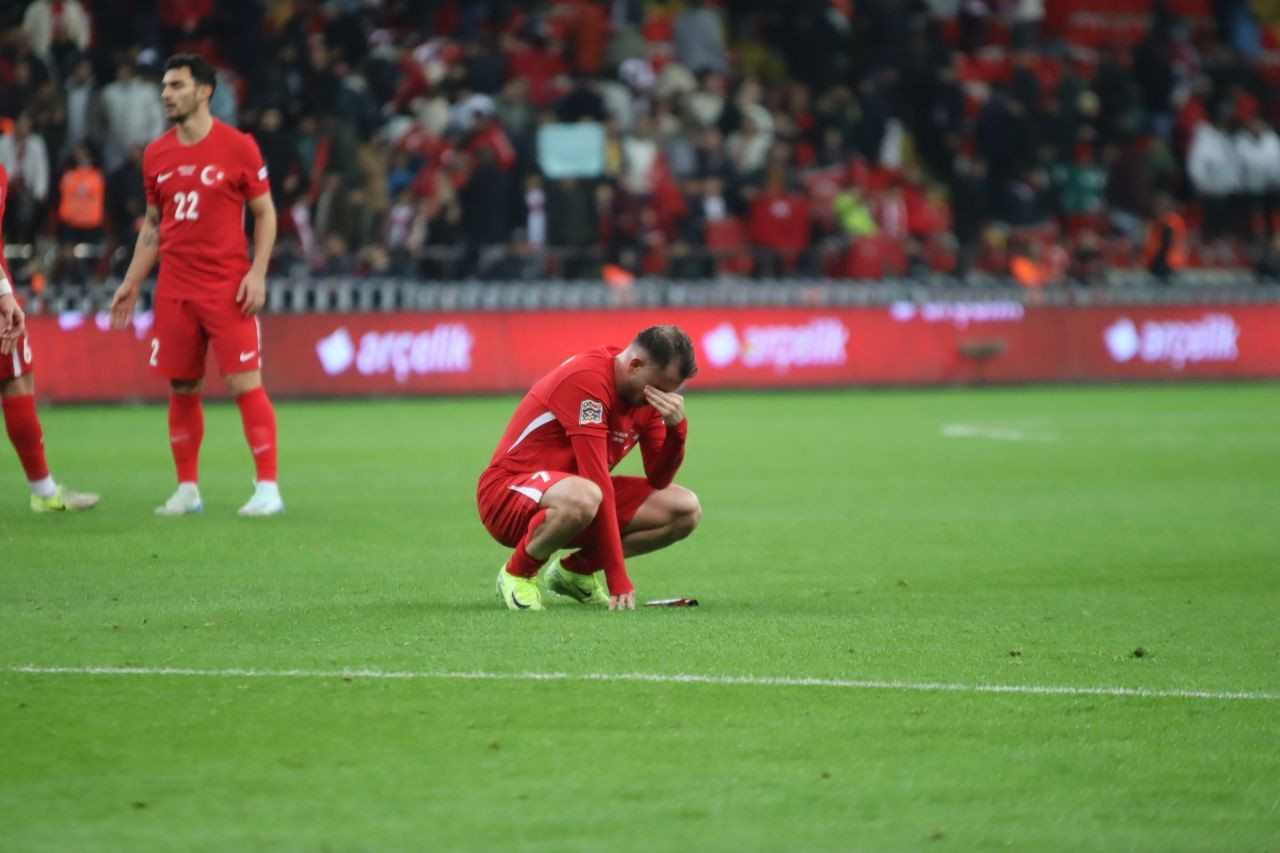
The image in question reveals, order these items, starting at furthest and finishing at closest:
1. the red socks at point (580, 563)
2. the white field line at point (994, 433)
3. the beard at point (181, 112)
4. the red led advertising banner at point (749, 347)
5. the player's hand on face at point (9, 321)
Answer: the red led advertising banner at point (749, 347) → the white field line at point (994, 433) → the beard at point (181, 112) → the player's hand on face at point (9, 321) → the red socks at point (580, 563)

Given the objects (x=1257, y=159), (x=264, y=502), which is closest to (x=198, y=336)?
(x=264, y=502)

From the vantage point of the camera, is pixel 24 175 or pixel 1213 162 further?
pixel 1213 162

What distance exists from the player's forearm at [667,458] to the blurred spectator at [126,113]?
14.0 metres

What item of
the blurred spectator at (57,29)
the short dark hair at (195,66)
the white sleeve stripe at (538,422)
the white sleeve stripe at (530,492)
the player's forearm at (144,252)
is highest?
the blurred spectator at (57,29)

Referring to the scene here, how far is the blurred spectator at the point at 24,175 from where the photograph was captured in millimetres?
19781

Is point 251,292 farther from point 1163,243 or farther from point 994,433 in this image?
point 1163,243

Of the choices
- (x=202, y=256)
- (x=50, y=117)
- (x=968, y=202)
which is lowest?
(x=202, y=256)

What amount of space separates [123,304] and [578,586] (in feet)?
12.9

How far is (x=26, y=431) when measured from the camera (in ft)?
35.6

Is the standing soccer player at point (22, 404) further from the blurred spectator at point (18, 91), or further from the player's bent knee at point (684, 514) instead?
the blurred spectator at point (18, 91)

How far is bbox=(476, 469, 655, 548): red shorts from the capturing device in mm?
7777

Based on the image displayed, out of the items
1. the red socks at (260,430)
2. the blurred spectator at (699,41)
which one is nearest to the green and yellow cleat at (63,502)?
the red socks at (260,430)

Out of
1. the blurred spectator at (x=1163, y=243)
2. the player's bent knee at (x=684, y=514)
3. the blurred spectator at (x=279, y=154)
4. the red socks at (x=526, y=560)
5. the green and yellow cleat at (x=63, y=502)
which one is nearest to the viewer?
the red socks at (x=526, y=560)

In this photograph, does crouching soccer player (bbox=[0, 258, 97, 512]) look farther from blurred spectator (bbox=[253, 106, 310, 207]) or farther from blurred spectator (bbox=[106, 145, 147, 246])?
blurred spectator (bbox=[253, 106, 310, 207])
